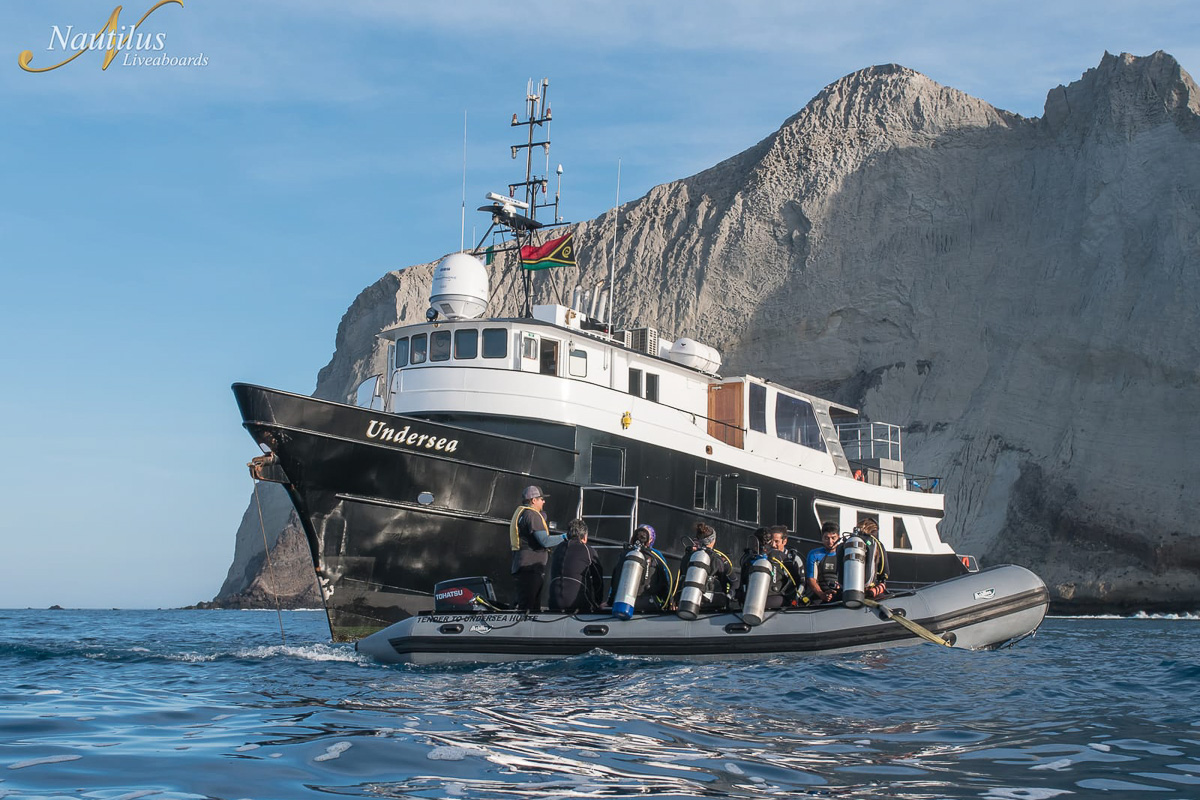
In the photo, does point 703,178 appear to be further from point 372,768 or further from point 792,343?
point 372,768

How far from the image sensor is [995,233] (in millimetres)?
47844

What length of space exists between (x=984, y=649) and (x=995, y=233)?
39837 millimetres

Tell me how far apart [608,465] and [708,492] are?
8.03 feet

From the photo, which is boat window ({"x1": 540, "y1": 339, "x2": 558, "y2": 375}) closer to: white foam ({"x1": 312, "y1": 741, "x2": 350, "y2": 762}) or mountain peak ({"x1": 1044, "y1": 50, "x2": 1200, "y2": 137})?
white foam ({"x1": 312, "y1": 741, "x2": 350, "y2": 762})

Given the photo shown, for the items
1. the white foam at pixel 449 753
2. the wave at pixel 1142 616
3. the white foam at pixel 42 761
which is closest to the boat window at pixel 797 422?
the white foam at pixel 449 753

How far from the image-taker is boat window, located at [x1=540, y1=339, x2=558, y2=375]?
1673cm

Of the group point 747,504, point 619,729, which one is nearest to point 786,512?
point 747,504

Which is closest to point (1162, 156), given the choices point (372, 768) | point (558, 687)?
point (558, 687)

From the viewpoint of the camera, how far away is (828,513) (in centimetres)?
2064

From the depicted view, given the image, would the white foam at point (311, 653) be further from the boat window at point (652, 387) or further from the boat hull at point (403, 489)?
the boat window at point (652, 387)

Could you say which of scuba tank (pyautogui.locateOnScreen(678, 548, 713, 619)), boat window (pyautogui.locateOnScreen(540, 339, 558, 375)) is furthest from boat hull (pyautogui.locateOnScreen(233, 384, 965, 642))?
scuba tank (pyautogui.locateOnScreen(678, 548, 713, 619))

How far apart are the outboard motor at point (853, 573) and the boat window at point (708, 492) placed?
21.4ft

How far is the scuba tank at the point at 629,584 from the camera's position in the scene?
36.7 feet

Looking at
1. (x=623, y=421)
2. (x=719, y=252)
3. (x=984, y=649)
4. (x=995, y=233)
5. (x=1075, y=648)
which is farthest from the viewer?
(x=719, y=252)
